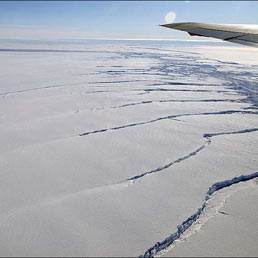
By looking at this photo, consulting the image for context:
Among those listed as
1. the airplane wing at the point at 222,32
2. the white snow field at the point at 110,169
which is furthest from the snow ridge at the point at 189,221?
the airplane wing at the point at 222,32

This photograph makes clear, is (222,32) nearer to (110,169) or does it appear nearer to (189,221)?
(189,221)

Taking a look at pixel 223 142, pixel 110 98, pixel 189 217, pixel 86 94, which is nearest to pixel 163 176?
pixel 189 217

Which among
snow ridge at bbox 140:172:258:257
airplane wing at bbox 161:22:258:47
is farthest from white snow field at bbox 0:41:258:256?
airplane wing at bbox 161:22:258:47

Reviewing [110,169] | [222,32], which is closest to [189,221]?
[110,169]

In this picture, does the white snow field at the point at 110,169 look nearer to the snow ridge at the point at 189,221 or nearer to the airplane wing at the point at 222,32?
the snow ridge at the point at 189,221

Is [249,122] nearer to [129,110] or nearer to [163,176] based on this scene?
[129,110]

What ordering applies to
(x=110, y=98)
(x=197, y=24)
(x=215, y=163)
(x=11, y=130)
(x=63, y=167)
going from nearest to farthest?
(x=197, y=24) → (x=63, y=167) → (x=215, y=163) → (x=11, y=130) → (x=110, y=98)
